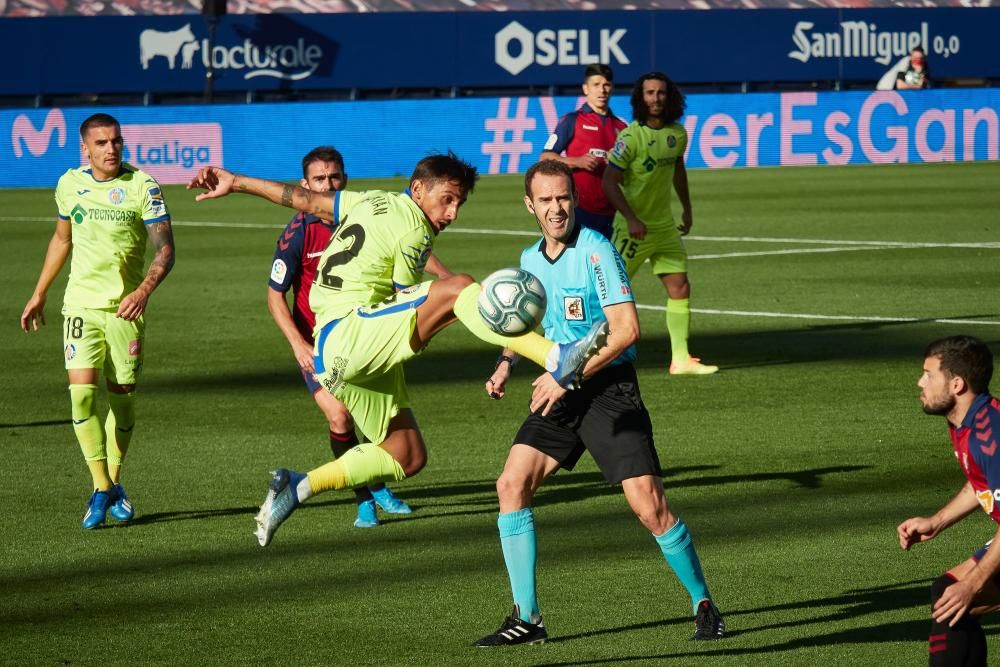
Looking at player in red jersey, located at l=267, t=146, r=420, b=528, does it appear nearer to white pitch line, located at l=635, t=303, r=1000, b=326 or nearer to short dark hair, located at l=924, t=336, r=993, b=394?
short dark hair, located at l=924, t=336, r=993, b=394

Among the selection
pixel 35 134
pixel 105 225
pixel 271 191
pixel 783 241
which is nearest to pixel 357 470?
pixel 271 191

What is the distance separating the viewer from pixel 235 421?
1202 cm

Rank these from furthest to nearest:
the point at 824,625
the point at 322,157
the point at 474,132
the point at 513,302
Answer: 1. the point at 474,132
2. the point at 322,157
3. the point at 824,625
4. the point at 513,302

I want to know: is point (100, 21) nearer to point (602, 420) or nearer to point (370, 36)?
point (370, 36)

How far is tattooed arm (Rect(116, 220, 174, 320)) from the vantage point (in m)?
8.90

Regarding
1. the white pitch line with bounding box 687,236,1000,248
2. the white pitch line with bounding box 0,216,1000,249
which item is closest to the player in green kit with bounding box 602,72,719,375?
the white pitch line with bounding box 0,216,1000,249

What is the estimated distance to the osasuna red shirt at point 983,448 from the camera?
527cm

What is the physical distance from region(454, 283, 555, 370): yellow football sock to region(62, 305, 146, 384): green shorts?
3033mm

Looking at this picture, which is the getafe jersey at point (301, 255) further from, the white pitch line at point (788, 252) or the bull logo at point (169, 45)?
the bull logo at point (169, 45)

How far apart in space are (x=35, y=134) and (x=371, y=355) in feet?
97.9

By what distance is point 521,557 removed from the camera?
6.67 meters

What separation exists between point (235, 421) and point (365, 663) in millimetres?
5700

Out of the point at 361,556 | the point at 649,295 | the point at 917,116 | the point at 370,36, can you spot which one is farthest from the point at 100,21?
the point at 361,556

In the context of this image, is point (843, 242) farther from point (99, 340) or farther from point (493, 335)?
point (493, 335)
